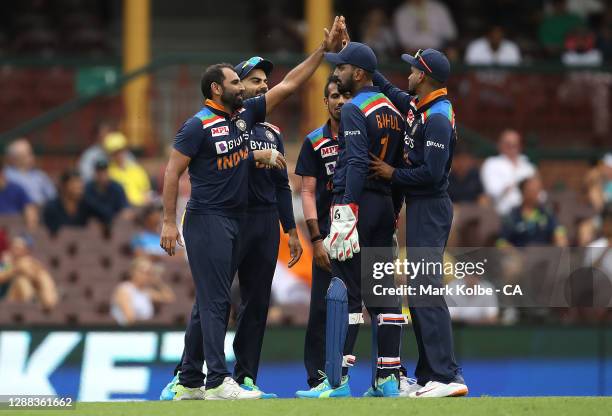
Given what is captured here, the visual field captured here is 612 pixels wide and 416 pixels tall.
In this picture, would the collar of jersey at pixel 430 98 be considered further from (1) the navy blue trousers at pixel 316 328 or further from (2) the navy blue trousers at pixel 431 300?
(1) the navy blue trousers at pixel 316 328

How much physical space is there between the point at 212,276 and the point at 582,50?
10737mm

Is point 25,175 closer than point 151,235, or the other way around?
point 151,235

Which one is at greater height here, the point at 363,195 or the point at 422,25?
the point at 422,25

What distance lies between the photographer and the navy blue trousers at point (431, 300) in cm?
982

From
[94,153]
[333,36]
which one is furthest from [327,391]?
[94,153]

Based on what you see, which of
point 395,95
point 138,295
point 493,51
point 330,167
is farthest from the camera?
point 493,51

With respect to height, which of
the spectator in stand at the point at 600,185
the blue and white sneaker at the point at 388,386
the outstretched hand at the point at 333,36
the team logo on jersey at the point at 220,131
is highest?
the outstretched hand at the point at 333,36

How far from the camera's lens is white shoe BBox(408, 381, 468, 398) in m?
9.82

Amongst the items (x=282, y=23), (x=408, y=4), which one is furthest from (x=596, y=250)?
(x=282, y=23)

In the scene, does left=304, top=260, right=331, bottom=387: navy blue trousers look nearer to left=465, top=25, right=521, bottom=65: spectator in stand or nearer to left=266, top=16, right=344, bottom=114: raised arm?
left=266, top=16, right=344, bottom=114: raised arm

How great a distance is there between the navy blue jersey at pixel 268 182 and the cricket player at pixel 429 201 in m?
0.95

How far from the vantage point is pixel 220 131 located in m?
10.0

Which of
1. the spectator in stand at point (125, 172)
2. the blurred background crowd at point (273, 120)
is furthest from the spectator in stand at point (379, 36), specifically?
the spectator in stand at point (125, 172)

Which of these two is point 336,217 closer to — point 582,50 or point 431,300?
point 431,300
